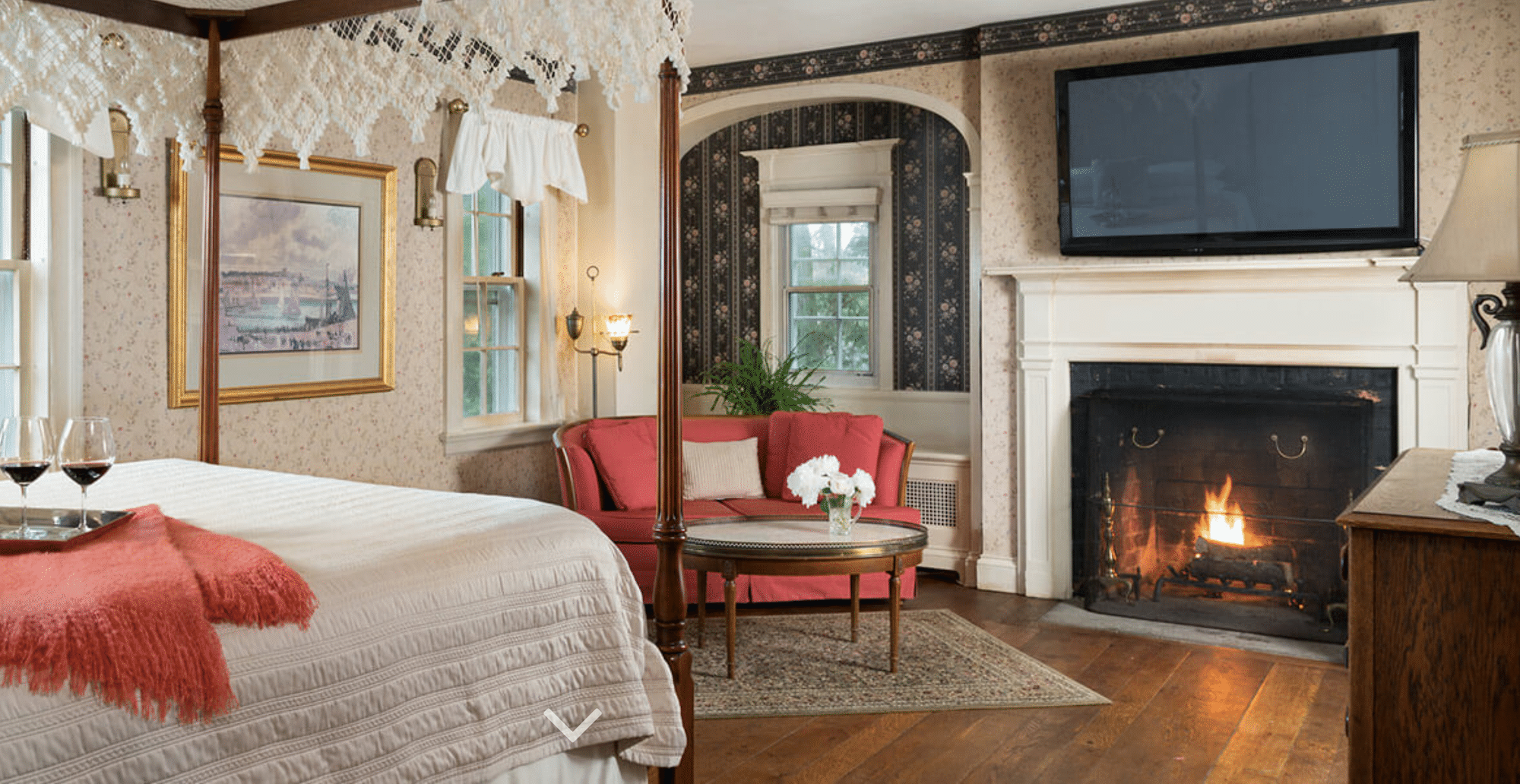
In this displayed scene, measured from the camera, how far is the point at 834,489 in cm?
430

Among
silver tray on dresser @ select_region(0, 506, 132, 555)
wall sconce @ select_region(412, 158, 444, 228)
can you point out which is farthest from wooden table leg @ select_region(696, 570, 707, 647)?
silver tray on dresser @ select_region(0, 506, 132, 555)

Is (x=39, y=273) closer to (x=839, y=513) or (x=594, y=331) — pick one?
(x=594, y=331)

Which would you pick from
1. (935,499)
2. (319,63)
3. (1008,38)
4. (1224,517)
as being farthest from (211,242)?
(1224,517)

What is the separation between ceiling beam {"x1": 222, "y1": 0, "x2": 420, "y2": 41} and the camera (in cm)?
292

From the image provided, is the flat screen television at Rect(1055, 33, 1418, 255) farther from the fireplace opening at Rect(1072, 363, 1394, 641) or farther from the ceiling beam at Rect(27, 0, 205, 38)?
the ceiling beam at Rect(27, 0, 205, 38)

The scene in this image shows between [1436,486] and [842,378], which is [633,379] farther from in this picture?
[1436,486]

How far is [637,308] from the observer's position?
614 centimetres

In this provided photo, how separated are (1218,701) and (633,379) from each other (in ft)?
11.0

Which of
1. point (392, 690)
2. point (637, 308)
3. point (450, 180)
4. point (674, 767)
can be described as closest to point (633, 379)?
point (637, 308)

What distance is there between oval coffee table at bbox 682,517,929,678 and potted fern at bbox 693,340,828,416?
6.26 ft

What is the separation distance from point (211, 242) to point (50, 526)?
4.80 feet

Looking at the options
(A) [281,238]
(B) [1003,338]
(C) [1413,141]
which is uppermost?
(C) [1413,141]

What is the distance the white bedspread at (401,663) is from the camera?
5.47 feet

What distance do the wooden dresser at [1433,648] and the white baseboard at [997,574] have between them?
3.45 metres
